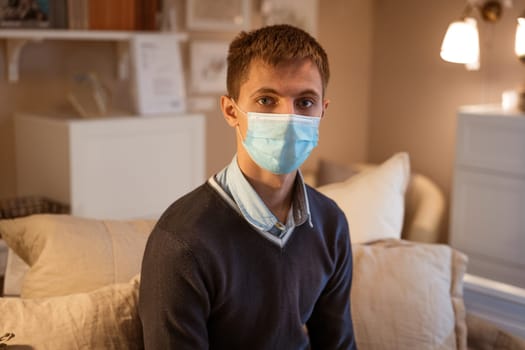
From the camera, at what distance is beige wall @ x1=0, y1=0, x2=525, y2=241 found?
3889 millimetres

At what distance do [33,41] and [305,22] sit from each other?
1.63 m

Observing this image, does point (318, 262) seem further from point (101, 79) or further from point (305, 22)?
point (305, 22)

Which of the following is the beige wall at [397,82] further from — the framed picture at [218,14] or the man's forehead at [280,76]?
the man's forehead at [280,76]

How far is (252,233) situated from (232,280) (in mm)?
105

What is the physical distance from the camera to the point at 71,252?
1563mm

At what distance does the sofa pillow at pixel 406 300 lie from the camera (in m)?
1.75

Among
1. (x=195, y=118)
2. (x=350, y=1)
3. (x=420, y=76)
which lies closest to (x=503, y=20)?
(x=420, y=76)

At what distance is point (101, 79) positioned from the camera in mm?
3041

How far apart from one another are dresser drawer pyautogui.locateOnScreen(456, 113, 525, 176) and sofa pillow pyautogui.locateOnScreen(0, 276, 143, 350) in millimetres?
2405

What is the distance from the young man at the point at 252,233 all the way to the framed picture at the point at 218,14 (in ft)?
6.52

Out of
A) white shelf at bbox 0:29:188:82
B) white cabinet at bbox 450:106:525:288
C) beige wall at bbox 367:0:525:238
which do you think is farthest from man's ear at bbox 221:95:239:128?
beige wall at bbox 367:0:525:238

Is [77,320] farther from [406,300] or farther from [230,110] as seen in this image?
[406,300]

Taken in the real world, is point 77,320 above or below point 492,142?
below

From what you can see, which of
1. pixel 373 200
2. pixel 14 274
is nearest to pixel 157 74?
pixel 373 200
